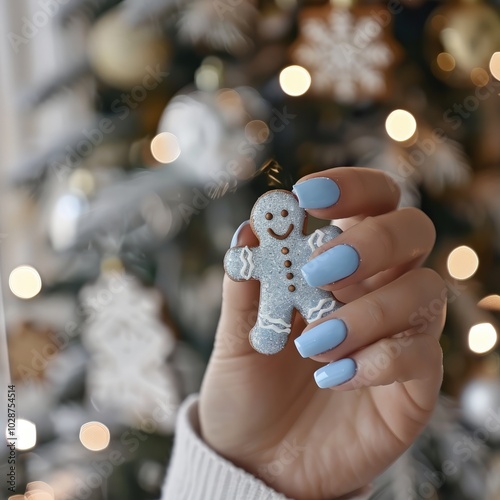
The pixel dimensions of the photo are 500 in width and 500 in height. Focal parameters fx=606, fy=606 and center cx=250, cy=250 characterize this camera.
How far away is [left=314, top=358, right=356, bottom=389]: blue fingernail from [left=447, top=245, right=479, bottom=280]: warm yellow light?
540 millimetres

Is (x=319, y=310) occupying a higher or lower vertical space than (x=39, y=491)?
higher

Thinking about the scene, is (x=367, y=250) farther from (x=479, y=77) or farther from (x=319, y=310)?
(x=479, y=77)

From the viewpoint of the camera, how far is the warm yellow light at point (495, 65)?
920 millimetres

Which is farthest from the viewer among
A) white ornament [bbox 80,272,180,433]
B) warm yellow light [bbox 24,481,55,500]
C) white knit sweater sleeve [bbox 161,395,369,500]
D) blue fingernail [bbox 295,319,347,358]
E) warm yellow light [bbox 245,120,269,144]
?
warm yellow light [bbox 24,481,55,500]

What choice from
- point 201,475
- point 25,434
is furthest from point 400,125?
point 25,434

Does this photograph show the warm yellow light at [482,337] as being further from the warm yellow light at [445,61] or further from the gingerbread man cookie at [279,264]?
the gingerbread man cookie at [279,264]

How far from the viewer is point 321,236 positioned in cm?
48

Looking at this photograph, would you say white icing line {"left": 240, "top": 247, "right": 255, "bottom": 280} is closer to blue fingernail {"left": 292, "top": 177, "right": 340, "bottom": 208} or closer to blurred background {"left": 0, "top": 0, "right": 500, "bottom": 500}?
blue fingernail {"left": 292, "top": 177, "right": 340, "bottom": 208}

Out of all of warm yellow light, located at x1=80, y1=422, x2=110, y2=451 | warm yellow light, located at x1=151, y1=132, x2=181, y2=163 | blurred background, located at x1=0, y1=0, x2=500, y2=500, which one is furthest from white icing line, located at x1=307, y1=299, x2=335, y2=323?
warm yellow light, located at x1=80, y1=422, x2=110, y2=451

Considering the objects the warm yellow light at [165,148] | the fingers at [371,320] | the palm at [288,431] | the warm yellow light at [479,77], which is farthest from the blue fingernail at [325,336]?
the warm yellow light at [479,77]

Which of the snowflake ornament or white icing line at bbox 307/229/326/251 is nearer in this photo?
white icing line at bbox 307/229/326/251

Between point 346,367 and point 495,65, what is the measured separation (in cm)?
67

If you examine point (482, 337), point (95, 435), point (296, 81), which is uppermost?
point (296, 81)

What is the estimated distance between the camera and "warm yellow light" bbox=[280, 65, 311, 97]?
879mm
